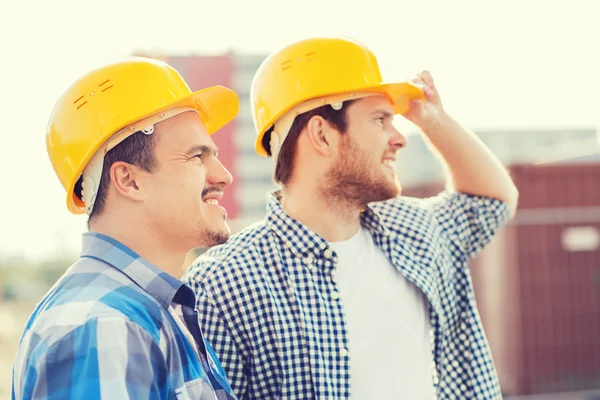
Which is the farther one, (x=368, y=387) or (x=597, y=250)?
(x=597, y=250)

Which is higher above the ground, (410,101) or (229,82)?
(229,82)

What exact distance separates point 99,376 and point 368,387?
Answer: 53.8 inches

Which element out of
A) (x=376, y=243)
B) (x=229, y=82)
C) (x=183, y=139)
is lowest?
(x=376, y=243)

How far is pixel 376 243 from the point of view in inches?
118

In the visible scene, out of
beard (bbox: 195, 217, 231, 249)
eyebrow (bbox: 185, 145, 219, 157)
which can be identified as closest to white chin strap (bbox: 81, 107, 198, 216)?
eyebrow (bbox: 185, 145, 219, 157)

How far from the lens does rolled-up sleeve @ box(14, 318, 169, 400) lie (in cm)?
148

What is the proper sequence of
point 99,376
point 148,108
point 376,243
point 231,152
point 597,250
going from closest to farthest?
1. point 99,376
2. point 148,108
3. point 376,243
4. point 597,250
5. point 231,152

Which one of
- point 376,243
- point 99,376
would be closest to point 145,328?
point 99,376

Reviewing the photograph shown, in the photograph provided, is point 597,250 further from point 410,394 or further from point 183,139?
point 183,139

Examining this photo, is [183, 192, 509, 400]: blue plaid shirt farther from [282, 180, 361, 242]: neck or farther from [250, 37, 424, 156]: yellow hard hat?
[250, 37, 424, 156]: yellow hard hat

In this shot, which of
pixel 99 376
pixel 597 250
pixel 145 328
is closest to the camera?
pixel 99 376

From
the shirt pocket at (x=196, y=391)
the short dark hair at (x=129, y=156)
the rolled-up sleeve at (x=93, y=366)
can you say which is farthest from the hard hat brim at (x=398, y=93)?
the rolled-up sleeve at (x=93, y=366)

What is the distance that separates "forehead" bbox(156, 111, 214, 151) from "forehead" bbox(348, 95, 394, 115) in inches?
35.9

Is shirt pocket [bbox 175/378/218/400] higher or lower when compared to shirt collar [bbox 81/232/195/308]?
lower
